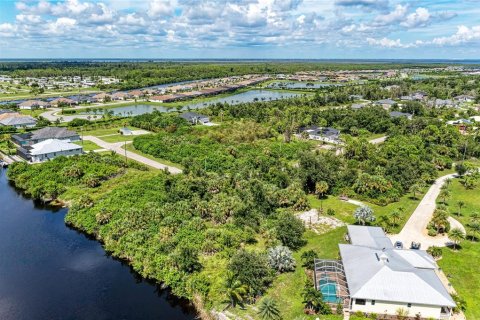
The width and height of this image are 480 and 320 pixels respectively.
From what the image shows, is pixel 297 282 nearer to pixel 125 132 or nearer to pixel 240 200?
pixel 240 200

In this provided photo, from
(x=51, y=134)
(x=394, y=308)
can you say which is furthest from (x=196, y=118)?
(x=394, y=308)

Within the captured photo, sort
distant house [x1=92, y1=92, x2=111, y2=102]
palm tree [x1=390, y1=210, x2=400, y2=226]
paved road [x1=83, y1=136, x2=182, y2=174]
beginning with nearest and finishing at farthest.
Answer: palm tree [x1=390, y1=210, x2=400, y2=226] → paved road [x1=83, y1=136, x2=182, y2=174] → distant house [x1=92, y1=92, x2=111, y2=102]

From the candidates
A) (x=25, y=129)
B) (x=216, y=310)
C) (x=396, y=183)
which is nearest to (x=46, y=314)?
(x=216, y=310)

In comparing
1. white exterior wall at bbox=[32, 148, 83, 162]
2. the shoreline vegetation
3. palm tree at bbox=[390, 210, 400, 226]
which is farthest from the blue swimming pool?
white exterior wall at bbox=[32, 148, 83, 162]

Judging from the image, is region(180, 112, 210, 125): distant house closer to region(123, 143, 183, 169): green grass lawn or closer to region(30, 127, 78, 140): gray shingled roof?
region(123, 143, 183, 169): green grass lawn

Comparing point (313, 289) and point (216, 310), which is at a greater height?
point (313, 289)

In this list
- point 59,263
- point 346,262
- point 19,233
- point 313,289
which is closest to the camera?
point 313,289

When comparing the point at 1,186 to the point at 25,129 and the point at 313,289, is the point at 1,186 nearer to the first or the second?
the point at 25,129
